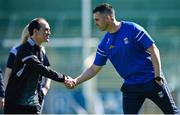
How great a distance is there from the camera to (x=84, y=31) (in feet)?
76.3

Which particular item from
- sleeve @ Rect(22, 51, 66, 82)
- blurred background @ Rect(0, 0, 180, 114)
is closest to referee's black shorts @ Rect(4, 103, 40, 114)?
sleeve @ Rect(22, 51, 66, 82)

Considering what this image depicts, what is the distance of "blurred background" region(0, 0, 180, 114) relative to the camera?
72.9 ft

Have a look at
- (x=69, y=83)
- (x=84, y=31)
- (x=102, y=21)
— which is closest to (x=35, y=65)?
(x=69, y=83)

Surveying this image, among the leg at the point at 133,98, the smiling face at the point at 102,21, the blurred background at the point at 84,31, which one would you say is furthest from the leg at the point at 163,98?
the blurred background at the point at 84,31

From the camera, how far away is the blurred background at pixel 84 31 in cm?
2222

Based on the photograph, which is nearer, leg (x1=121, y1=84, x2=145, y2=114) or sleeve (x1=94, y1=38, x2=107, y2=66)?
leg (x1=121, y1=84, x2=145, y2=114)

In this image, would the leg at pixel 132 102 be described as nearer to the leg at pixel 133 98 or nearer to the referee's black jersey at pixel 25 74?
the leg at pixel 133 98

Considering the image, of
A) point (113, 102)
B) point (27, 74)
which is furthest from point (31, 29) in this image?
point (113, 102)

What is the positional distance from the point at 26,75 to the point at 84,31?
45.2 ft

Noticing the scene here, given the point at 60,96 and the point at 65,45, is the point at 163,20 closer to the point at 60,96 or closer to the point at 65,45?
the point at 65,45

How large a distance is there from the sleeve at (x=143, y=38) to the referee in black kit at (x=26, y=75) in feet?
3.46

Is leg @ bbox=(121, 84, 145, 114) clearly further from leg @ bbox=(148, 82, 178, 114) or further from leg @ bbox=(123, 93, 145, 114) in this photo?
leg @ bbox=(148, 82, 178, 114)

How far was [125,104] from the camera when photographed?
9891 mm

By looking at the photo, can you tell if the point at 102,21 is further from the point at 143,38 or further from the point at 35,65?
the point at 35,65
